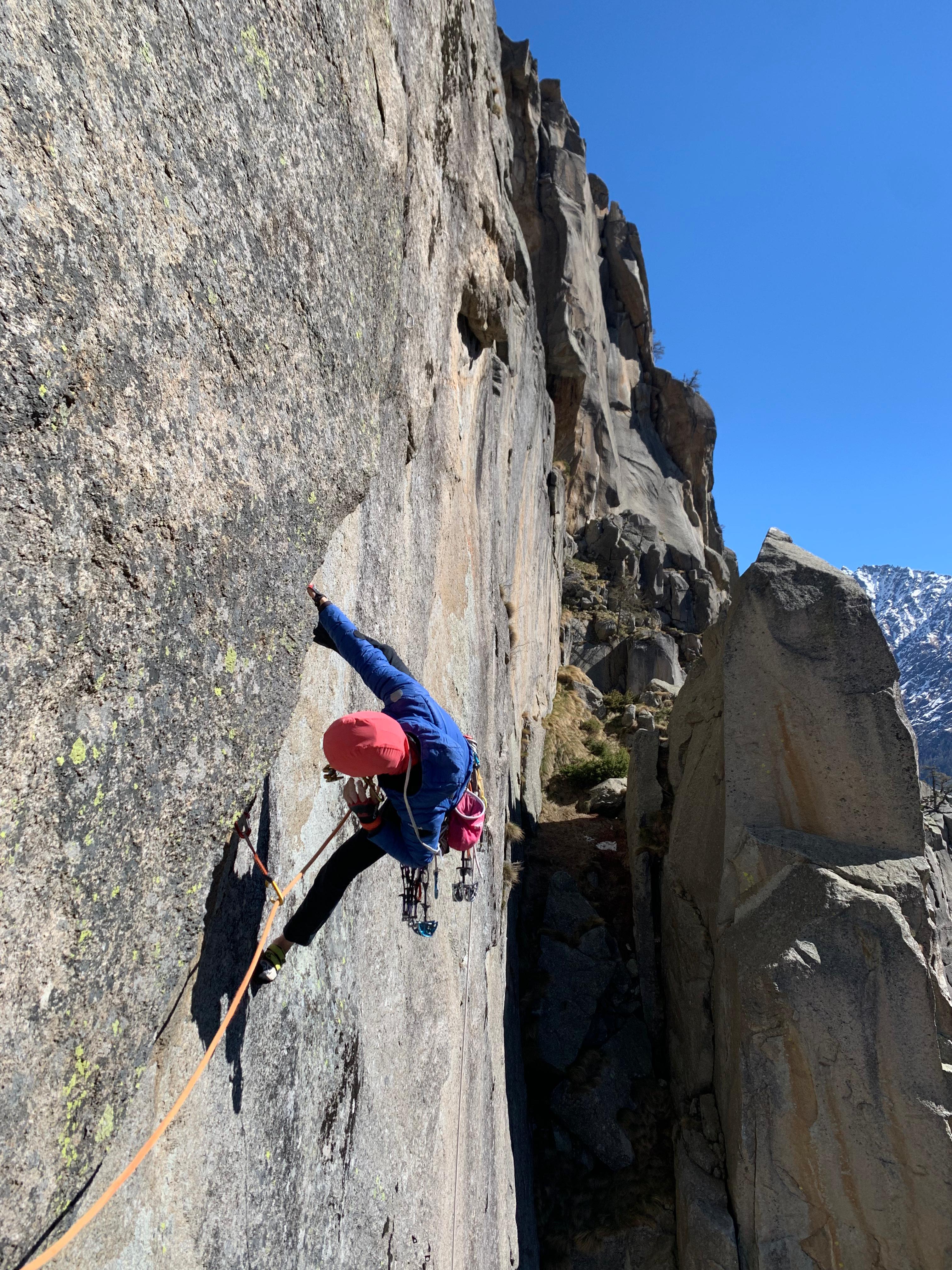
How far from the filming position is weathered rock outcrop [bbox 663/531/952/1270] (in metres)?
7.27

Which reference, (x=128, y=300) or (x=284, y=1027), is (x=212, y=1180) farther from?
(x=128, y=300)

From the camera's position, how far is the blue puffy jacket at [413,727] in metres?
3.61

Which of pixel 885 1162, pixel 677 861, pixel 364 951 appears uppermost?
pixel 677 861

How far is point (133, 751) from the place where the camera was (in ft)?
7.60

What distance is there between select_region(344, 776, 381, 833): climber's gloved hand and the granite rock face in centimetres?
38

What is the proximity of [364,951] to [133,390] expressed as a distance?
3672 millimetres

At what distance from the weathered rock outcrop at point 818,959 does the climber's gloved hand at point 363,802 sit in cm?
594

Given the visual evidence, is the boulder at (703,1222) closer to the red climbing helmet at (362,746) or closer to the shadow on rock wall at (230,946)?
the shadow on rock wall at (230,946)

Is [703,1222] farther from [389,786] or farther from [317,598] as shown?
[317,598]

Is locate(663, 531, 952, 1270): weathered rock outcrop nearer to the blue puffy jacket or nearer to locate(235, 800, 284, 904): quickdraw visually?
the blue puffy jacket

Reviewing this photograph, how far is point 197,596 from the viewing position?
262 centimetres

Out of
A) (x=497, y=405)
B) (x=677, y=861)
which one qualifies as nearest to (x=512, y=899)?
(x=677, y=861)

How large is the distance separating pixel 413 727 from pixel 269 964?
1275 mm

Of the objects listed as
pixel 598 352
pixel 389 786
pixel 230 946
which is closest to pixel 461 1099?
pixel 389 786
